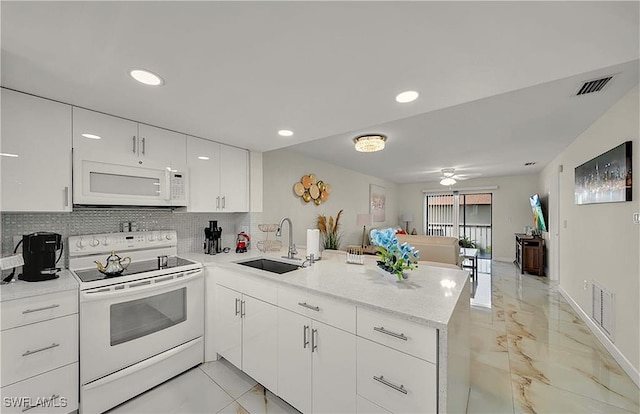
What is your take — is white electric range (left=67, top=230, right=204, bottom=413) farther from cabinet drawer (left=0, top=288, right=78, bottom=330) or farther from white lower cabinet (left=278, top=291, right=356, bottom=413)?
white lower cabinet (left=278, top=291, right=356, bottom=413)

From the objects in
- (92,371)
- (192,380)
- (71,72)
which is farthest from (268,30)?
(192,380)

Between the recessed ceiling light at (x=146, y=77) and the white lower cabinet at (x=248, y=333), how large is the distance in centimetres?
161

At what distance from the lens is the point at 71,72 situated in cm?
144

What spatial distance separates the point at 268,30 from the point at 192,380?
8.41 ft

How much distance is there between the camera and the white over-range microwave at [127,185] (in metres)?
1.86

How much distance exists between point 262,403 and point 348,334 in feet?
3.39

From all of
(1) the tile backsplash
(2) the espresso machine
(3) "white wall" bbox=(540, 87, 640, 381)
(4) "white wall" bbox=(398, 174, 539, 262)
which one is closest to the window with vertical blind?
(4) "white wall" bbox=(398, 174, 539, 262)

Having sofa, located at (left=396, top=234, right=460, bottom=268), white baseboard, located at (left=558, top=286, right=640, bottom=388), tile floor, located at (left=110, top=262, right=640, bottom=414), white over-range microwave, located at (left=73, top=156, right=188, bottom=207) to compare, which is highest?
white over-range microwave, located at (left=73, top=156, right=188, bottom=207)

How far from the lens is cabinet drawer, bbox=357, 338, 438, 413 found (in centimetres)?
110

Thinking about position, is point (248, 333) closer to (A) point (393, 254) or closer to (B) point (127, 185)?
(A) point (393, 254)

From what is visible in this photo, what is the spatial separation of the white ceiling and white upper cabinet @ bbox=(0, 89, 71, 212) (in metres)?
0.13

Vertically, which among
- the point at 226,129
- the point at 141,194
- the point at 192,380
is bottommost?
the point at 192,380

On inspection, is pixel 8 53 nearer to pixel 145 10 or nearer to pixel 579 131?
pixel 145 10

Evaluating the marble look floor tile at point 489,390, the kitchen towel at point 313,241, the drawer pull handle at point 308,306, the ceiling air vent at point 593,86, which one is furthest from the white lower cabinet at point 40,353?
the ceiling air vent at point 593,86
